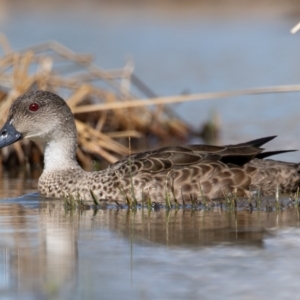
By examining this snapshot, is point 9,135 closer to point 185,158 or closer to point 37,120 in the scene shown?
point 37,120

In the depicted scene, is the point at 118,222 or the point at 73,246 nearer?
the point at 73,246

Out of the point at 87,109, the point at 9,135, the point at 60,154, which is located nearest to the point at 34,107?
the point at 9,135

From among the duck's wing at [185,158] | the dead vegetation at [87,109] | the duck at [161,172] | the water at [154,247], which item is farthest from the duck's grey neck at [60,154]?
the dead vegetation at [87,109]

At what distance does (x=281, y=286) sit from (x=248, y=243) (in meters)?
1.01

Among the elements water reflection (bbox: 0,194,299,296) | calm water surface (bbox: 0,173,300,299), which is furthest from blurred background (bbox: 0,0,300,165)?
calm water surface (bbox: 0,173,300,299)

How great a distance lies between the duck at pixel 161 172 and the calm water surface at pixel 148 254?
486 mm

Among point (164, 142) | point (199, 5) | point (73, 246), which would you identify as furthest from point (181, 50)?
point (73, 246)

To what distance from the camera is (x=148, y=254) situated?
6.05 metres

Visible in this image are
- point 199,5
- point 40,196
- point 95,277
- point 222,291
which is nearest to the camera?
point 222,291

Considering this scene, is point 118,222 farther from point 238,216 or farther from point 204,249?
point 204,249

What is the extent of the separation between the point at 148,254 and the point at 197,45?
44.6 feet

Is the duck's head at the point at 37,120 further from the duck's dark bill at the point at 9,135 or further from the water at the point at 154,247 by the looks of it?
the water at the point at 154,247

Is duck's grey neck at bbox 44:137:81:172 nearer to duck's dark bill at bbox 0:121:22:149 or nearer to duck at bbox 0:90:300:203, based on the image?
duck at bbox 0:90:300:203

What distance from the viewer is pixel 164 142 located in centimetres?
1204
